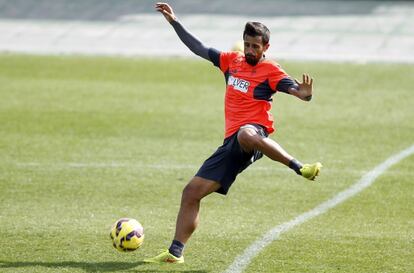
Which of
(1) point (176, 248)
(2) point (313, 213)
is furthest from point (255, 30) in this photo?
(2) point (313, 213)

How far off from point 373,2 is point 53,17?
28.1ft

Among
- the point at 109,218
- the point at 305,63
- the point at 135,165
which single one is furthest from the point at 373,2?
the point at 109,218

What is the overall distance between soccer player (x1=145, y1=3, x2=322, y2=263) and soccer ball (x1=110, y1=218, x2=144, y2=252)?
210 mm

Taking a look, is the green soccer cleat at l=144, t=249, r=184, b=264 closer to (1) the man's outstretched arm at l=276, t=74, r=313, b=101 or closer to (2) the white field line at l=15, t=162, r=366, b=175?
(1) the man's outstretched arm at l=276, t=74, r=313, b=101

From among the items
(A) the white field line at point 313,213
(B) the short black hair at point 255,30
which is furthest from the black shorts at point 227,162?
(B) the short black hair at point 255,30

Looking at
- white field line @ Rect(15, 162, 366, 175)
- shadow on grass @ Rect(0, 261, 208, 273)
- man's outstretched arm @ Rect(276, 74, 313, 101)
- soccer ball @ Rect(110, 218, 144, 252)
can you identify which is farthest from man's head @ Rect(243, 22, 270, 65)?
white field line @ Rect(15, 162, 366, 175)

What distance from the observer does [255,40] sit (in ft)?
31.7

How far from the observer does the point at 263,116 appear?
9.82 metres

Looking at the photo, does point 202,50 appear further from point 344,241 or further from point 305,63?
point 305,63

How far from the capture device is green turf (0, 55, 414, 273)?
390 inches

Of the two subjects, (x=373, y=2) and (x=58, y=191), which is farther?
(x=373, y=2)

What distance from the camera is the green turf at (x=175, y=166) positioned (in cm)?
991

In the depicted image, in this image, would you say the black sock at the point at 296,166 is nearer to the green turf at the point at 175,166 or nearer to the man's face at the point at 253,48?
the green turf at the point at 175,166

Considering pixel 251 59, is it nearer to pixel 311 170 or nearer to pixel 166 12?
pixel 166 12
